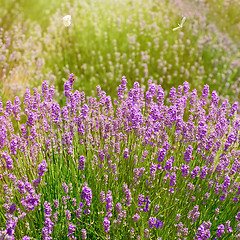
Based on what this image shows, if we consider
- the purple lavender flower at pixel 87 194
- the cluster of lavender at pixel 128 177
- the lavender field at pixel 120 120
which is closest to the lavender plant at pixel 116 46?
the lavender field at pixel 120 120

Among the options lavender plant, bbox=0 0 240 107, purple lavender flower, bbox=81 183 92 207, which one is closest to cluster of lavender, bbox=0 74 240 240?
purple lavender flower, bbox=81 183 92 207

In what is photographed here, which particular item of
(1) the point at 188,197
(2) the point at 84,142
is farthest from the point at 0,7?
(1) the point at 188,197

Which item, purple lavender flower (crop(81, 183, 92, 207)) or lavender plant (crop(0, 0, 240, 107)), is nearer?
purple lavender flower (crop(81, 183, 92, 207))

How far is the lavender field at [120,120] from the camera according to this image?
8.10ft

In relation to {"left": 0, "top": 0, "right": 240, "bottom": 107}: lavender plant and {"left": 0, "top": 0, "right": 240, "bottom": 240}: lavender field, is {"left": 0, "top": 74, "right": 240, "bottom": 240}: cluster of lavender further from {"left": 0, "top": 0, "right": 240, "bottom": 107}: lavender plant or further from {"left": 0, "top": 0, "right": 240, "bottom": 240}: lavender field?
{"left": 0, "top": 0, "right": 240, "bottom": 107}: lavender plant

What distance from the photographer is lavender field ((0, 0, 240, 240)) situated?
2470 mm

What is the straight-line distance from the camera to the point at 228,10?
8.03 metres

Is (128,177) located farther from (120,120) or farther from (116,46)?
(116,46)

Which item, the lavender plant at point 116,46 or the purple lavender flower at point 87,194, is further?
the lavender plant at point 116,46

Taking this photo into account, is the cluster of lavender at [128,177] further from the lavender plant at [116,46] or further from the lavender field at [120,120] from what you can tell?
the lavender plant at [116,46]

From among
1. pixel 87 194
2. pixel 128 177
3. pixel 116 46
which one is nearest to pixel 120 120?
pixel 128 177

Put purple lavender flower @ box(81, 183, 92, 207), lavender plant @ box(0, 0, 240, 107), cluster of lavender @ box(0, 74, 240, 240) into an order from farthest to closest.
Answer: lavender plant @ box(0, 0, 240, 107), cluster of lavender @ box(0, 74, 240, 240), purple lavender flower @ box(81, 183, 92, 207)

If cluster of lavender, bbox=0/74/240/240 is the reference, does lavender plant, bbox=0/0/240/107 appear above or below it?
above

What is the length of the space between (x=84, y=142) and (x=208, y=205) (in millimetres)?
1132
